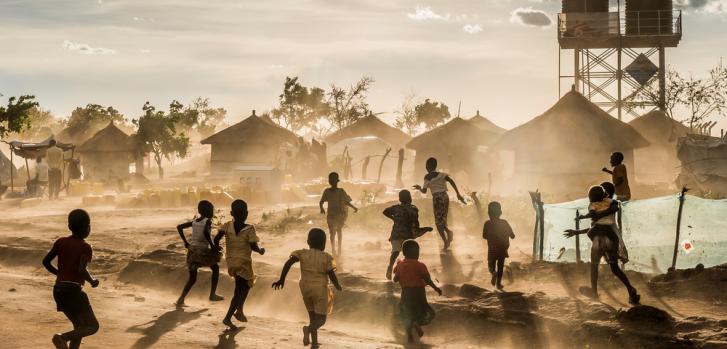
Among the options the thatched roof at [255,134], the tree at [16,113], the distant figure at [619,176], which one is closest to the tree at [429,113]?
the thatched roof at [255,134]

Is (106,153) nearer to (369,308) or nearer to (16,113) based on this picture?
(16,113)

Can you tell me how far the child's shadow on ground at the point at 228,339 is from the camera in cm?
797

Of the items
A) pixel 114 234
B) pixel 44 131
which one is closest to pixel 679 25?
pixel 114 234

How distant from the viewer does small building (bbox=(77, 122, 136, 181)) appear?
47.3 meters

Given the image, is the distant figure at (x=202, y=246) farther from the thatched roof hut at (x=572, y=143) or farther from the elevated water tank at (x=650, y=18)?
the elevated water tank at (x=650, y=18)

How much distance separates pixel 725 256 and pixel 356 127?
49.9 metres

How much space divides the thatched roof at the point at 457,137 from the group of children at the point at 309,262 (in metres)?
29.5

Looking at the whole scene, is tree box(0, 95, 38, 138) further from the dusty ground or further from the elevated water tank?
the elevated water tank

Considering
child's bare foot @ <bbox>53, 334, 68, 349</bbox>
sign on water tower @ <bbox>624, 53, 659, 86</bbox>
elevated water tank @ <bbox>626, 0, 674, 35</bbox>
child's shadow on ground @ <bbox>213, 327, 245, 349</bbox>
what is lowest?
child's shadow on ground @ <bbox>213, 327, 245, 349</bbox>

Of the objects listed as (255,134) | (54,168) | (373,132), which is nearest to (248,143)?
(255,134)

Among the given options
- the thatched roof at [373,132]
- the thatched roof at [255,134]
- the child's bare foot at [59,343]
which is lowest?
the child's bare foot at [59,343]

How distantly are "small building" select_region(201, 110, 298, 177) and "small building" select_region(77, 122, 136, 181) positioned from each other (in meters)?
5.40

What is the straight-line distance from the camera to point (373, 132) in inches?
2359

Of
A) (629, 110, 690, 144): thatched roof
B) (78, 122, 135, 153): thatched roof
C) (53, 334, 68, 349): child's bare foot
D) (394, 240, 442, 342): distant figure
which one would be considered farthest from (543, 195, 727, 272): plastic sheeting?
(78, 122, 135, 153): thatched roof
